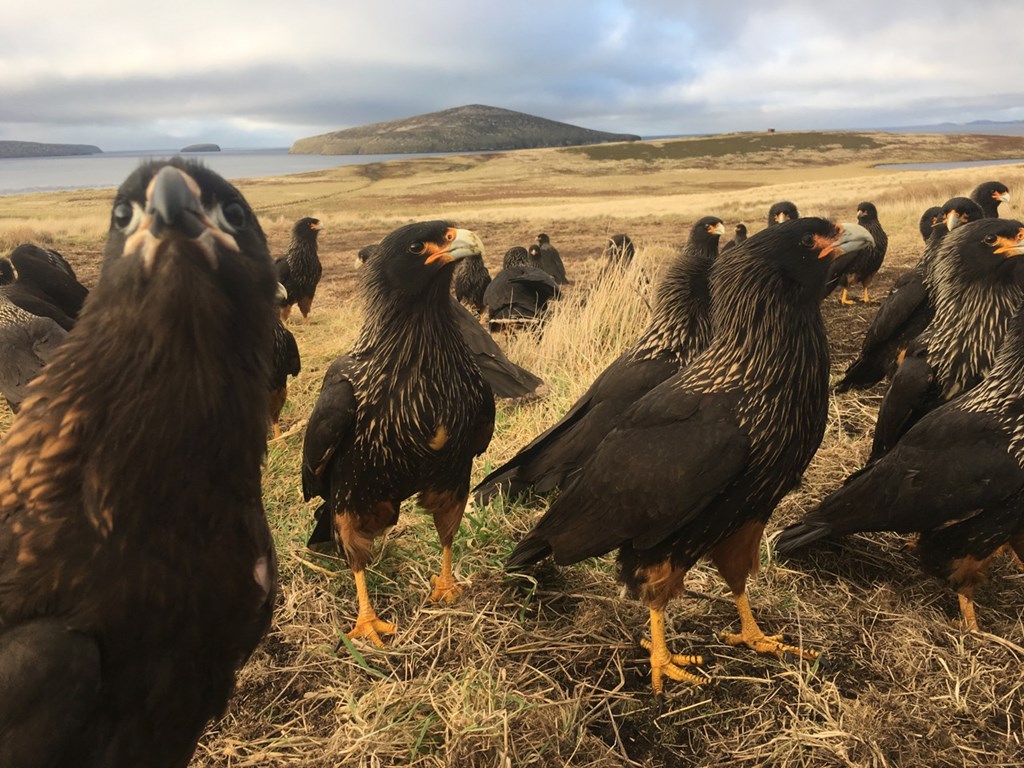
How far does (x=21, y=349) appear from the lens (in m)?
5.77

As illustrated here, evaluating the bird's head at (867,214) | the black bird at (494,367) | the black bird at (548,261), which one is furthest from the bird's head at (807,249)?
the bird's head at (867,214)

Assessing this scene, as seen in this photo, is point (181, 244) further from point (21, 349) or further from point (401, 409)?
point (21, 349)

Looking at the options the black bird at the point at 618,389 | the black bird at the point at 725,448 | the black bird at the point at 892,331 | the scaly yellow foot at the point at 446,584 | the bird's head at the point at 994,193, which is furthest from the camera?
the bird's head at the point at 994,193

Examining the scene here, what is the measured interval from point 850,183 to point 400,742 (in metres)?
41.7

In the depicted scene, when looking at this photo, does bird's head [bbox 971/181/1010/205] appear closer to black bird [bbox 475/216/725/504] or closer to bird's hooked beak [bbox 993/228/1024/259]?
bird's hooked beak [bbox 993/228/1024/259]

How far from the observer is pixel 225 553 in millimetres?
1694

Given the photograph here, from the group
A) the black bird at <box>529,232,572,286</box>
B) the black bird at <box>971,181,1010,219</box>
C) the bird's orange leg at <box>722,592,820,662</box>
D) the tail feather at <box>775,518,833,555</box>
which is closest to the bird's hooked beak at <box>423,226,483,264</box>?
the bird's orange leg at <box>722,592,820,662</box>

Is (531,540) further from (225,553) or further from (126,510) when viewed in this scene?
(126,510)

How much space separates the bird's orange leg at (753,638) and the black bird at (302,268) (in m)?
9.65

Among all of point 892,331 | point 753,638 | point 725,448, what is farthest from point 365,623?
point 892,331

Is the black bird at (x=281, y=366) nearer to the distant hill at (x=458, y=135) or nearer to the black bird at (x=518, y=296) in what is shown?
the black bird at (x=518, y=296)

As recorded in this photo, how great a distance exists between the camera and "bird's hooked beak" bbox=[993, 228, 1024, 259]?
4.36 meters

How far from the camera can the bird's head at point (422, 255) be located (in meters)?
3.42

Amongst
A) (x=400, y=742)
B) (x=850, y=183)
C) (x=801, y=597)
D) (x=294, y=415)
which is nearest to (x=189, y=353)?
(x=400, y=742)
